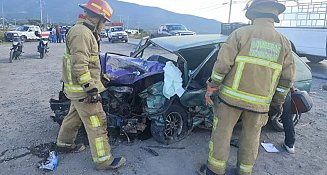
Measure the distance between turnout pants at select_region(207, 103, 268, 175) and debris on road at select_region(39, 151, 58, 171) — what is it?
1796mm

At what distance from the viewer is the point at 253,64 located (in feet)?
9.13

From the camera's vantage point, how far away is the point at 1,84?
25.2ft

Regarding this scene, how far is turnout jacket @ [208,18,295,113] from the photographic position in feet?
9.14

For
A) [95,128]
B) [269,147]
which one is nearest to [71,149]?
[95,128]

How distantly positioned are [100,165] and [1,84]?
576 centimetres

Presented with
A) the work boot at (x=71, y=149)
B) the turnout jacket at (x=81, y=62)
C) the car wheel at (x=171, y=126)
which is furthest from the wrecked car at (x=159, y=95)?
the turnout jacket at (x=81, y=62)

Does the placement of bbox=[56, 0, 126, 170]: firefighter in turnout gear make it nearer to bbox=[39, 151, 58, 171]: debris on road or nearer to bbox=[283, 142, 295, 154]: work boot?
bbox=[39, 151, 58, 171]: debris on road

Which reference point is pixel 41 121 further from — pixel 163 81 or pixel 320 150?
pixel 320 150

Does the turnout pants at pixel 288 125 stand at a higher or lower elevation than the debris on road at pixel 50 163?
higher

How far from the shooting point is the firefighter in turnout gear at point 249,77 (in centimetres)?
279

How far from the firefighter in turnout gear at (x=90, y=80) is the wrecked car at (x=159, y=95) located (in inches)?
23.1

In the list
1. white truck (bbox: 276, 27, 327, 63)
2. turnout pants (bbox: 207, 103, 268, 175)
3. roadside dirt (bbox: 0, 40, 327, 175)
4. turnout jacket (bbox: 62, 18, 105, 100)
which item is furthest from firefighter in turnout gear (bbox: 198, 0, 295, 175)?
white truck (bbox: 276, 27, 327, 63)

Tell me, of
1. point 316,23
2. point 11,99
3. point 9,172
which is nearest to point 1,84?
point 11,99

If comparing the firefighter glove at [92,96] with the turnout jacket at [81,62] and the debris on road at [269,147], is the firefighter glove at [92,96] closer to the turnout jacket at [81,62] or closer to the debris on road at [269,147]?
the turnout jacket at [81,62]
